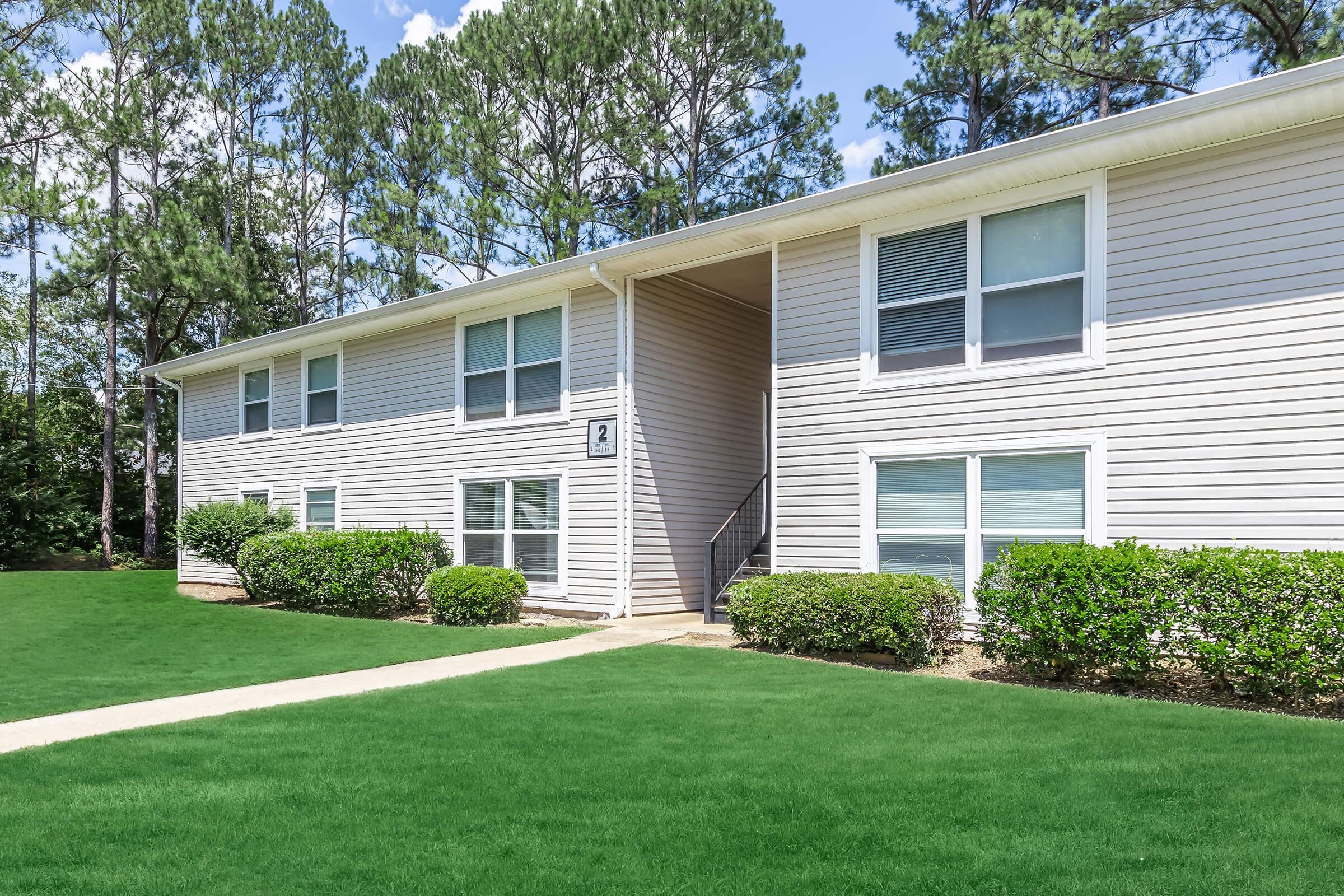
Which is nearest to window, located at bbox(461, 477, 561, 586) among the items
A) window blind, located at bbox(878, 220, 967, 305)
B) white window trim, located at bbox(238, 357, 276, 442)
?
window blind, located at bbox(878, 220, 967, 305)

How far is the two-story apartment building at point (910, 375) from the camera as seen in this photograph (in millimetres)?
7430

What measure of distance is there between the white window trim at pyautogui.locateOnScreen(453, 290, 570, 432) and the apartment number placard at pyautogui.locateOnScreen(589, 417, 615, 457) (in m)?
0.53

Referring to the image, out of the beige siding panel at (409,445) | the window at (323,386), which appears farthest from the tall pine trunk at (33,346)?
the window at (323,386)

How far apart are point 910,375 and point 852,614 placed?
103 inches

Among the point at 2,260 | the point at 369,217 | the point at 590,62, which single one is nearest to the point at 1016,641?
the point at 590,62

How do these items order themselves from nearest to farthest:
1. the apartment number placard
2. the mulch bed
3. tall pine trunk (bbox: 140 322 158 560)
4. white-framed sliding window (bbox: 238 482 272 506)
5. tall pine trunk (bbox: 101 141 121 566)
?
the mulch bed → the apartment number placard → white-framed sliding window (bbox: 238 482 272 506) → tall pine trunk (bbox: 101 141 121 566) → tall pine trunk (bbox: 140 322 158 560)

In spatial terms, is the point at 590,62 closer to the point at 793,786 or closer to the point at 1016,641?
the point at 1016,641

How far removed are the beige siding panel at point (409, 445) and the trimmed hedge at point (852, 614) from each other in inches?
131

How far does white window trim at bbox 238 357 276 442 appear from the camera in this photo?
56.4ft

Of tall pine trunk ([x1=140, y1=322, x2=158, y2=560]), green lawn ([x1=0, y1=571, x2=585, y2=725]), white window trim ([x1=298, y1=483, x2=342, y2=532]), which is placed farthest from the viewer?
tall pine trunk ([x1=140, y1=322, x2=158, y2=560])

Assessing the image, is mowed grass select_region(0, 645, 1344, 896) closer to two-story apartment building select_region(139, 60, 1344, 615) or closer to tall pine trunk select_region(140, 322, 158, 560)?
two-story apartment building select_region(139, 60, 1344, 615)

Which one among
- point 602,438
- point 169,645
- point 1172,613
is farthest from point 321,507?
point 1172,613

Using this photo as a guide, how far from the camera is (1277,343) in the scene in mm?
7402

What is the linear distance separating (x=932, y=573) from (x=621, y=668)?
3202 millimetres
